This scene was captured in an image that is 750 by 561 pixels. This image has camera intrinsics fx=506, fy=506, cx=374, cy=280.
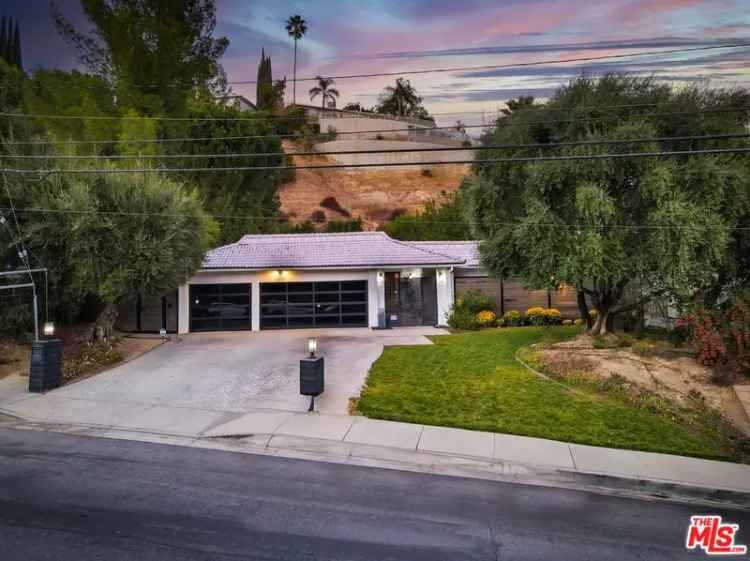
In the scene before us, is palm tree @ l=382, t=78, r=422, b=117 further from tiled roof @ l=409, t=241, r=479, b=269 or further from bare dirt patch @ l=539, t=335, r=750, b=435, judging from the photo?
bare dirt patch @ l=539, t=335, r=750, b=435

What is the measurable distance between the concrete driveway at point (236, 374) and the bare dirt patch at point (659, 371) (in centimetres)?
545

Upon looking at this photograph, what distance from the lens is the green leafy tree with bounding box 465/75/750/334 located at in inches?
517

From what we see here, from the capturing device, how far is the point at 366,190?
72.9m

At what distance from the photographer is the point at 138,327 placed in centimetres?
2220

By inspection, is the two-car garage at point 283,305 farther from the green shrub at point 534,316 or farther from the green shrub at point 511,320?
the green shrub at point 534,316

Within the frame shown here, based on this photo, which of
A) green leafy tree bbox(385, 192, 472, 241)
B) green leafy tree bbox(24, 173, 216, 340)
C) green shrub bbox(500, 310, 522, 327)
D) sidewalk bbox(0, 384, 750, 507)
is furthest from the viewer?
green leafy tree bbox(385, 192, 472, 241)

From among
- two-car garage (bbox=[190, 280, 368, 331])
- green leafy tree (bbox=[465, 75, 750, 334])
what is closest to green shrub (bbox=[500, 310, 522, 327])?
two-car garage (bbox=[190, 280, 368, 331])

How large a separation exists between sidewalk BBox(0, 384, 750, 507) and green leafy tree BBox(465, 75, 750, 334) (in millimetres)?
6329

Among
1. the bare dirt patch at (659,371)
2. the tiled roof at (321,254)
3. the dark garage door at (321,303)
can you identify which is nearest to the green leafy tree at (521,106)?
the tiled roof at (321,254)

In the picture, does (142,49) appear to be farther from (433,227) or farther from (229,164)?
(433,227)

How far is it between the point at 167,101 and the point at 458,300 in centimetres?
2458

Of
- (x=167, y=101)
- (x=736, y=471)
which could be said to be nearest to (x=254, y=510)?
(x=736, y=471)

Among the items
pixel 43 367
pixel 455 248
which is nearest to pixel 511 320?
pixel 455 248

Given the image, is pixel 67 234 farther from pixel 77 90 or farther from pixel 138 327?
pixel 77 90
